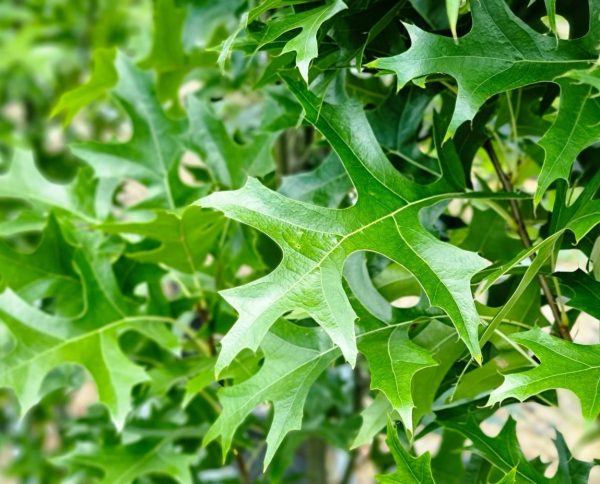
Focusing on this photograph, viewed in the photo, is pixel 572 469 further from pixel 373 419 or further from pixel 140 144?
pixel 140 144

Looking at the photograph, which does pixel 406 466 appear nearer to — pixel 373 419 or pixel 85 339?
pixel 373 419

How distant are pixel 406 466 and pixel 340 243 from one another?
15 cm

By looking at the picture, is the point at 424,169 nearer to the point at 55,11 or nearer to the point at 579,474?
the point at 579,474

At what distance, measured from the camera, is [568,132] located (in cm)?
50

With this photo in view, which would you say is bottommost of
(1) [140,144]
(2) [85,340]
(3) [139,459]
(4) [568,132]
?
(3) [139,459]

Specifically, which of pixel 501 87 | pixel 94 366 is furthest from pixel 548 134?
pixel 94 366

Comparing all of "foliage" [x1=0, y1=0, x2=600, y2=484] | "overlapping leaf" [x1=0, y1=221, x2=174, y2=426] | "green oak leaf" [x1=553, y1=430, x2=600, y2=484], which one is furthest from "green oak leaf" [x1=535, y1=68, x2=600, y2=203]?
"overlapping leaf" [x1=0, y1=221, x2=174, y2=426]

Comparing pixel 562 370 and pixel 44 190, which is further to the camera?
pixel 44 190

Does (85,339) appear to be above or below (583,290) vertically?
below

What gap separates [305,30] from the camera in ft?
1.66

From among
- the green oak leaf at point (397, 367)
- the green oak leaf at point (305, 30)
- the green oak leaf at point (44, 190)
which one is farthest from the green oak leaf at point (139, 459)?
the green oak leaf at point (305, 30)

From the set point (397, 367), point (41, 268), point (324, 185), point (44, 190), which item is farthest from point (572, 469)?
point (44, 190)

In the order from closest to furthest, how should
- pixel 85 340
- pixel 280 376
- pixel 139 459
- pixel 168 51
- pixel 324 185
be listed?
pixel 280 376 < pixel 324 185 < pixel 85 340 < pixel 139 459 < pixel 168 51

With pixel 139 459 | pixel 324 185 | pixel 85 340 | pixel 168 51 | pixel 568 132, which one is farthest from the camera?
pixel 168 51
